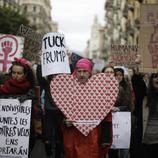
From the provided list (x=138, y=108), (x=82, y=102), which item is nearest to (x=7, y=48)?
(x=138, y=108)

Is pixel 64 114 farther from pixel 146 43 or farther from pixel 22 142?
pixel 146 43

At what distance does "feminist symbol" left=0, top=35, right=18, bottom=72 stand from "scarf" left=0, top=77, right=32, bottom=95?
2593mm

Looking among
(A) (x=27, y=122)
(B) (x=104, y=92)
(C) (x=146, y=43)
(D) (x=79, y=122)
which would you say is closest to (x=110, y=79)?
(B) (x=104, y=92)

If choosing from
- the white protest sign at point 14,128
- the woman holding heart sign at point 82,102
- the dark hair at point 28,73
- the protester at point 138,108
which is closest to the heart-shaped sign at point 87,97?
the woman holding heart sign at point 82,102

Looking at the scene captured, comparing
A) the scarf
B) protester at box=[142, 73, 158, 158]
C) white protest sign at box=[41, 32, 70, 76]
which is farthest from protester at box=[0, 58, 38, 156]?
protester at box=[142, 73, 158, 158]

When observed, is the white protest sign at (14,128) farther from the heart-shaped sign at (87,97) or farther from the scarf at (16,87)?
the heart-shaped sign at (87,97)

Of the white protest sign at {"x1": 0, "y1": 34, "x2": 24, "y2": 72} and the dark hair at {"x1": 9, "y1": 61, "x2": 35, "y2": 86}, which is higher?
the white protest sign at {"x1": 0, "y1": 34, "x2": 24, "y2": 72}

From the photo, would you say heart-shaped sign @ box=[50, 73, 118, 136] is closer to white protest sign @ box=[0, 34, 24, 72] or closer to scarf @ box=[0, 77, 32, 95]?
scarf @ box=[0, 77, 32, 95]

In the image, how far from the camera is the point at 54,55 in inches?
291

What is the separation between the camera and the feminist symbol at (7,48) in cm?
874

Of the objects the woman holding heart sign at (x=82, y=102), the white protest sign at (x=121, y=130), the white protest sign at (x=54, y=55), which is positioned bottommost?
the white protest sign at (x=121, y=130)

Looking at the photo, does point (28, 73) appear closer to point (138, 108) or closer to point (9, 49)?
point (138, 108)

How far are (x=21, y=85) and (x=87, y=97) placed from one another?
75cm

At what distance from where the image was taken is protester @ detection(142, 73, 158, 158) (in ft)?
21.7
